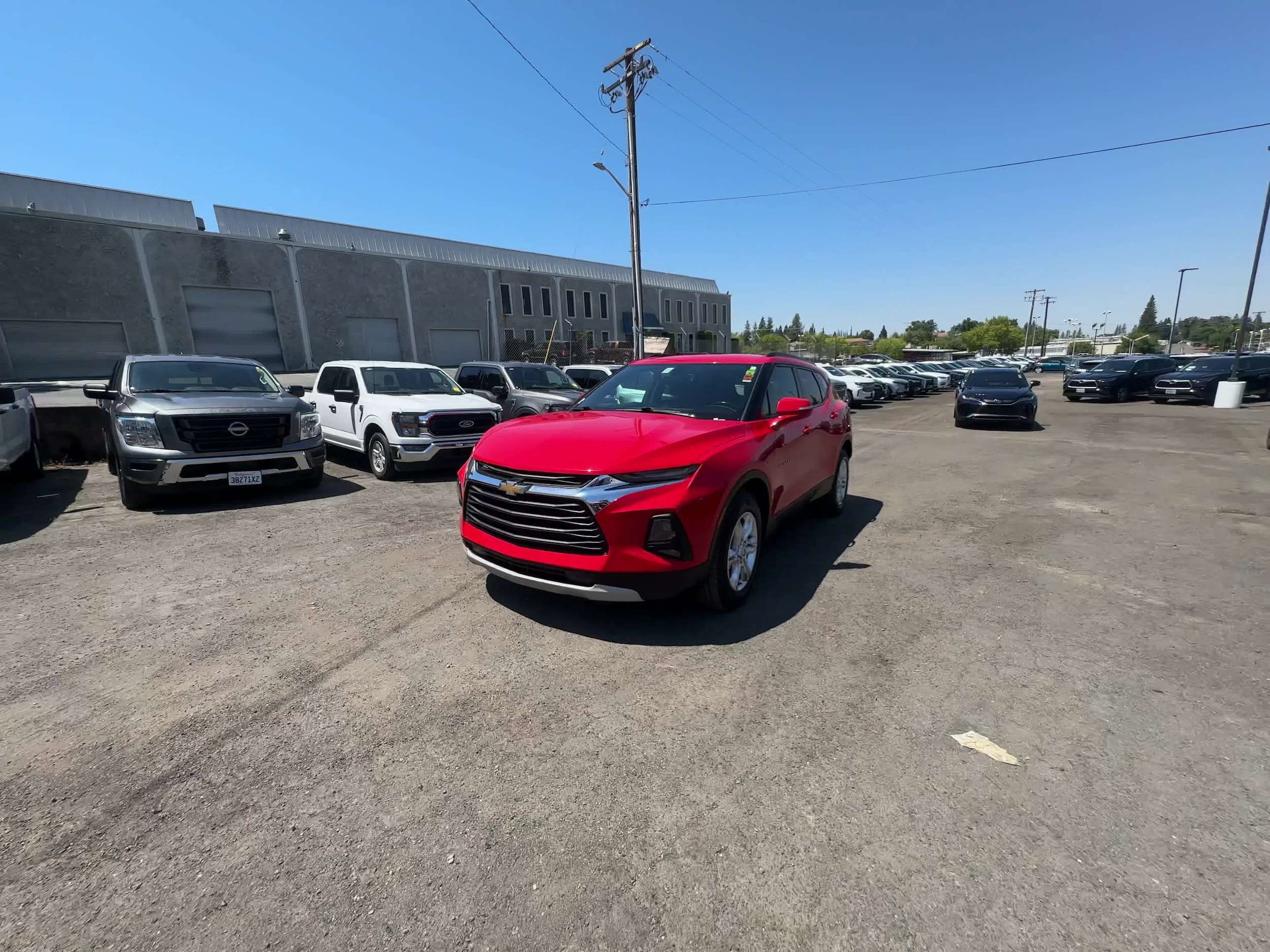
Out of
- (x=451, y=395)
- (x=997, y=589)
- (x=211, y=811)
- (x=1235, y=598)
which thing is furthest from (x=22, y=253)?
(x=1235, y=598)

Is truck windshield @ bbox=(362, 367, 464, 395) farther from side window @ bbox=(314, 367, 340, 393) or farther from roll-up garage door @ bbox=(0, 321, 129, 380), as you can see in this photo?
roll-up garage door @ bbox=(0, 321, 129, 380)

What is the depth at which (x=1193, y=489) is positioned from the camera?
737 cm

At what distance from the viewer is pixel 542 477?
3457mm

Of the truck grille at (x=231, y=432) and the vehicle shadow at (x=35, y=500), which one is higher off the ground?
the truck grille at (x=231, y=432)

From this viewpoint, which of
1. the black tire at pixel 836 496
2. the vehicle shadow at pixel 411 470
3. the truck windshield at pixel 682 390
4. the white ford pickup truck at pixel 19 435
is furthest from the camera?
the vehicle shadow at pixel 411 470

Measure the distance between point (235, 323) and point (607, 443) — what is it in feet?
99.1

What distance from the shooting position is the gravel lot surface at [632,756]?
5.77ft

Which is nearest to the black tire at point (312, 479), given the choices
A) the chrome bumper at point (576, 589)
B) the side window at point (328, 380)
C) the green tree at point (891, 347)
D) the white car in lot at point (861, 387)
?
the side window at point (328, 380)

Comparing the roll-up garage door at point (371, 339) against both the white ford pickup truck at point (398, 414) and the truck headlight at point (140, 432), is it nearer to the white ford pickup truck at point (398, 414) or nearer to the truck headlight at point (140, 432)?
the white ford pickup truck at point (398, 414)

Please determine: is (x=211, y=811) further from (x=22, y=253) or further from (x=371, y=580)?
(x=22, y=253)

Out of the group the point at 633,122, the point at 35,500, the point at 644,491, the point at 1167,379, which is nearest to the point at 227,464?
the point at 35,500

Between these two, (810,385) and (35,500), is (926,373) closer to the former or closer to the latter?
(810,385)

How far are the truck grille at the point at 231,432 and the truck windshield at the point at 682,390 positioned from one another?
4.16 metres

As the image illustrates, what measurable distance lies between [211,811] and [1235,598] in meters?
6.25
